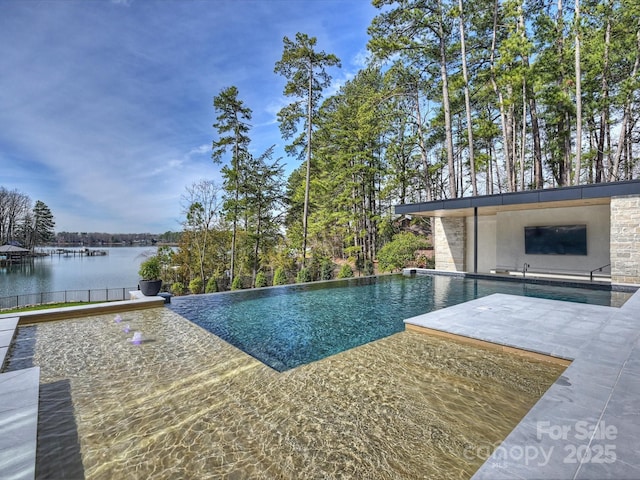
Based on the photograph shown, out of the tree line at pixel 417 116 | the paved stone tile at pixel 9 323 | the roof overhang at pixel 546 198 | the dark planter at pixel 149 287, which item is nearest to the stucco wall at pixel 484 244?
the tree line at pixel 417 116

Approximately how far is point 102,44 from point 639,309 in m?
14.7

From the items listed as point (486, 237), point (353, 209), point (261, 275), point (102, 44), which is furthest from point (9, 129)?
point (486, 237)

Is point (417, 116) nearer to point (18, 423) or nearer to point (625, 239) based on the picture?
point (625, 239)

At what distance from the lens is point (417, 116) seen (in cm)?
1622

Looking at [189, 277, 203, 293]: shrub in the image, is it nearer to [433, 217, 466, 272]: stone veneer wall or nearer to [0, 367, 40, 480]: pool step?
[0, 367, 40, 480]: pool step

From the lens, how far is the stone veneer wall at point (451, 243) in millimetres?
12523

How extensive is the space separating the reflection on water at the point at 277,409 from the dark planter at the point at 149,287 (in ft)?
10.2

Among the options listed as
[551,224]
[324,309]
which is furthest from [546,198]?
[324,309]

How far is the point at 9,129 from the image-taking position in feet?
41.5

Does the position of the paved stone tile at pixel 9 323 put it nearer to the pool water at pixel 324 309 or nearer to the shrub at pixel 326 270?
the pool water at pixel 324 309

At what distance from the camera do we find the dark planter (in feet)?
24.1

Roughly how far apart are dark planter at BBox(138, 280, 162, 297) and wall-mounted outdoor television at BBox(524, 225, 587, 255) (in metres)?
13.0

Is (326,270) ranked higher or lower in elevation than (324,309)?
higher

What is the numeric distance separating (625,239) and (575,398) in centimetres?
830
